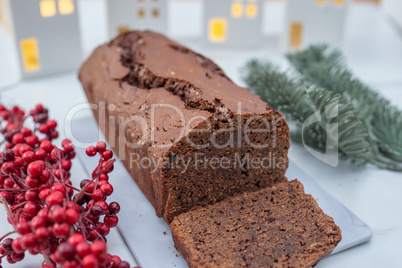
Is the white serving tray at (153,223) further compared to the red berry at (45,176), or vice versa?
the white serving tray at (153,223)

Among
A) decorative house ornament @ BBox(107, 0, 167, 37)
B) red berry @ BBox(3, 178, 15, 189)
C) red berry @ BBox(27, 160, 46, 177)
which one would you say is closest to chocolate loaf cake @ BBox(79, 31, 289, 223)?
red berry @ BBox(27, 160, 46, 177)

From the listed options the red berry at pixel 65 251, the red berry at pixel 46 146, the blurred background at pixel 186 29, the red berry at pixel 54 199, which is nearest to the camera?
the red berry at pixel 65 251

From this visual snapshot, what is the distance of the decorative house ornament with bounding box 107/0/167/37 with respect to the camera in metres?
3.53

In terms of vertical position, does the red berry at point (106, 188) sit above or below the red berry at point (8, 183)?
above

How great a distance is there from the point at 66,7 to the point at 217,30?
4.27 feet

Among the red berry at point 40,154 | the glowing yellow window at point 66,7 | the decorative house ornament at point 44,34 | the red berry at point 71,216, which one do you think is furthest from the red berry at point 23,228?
the glowing yellow window at point 66,7

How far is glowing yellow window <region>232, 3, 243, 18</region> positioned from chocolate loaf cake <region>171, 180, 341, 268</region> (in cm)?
217

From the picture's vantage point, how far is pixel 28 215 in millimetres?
1551

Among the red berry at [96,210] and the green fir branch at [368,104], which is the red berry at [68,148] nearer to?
the red berry at [96,210]

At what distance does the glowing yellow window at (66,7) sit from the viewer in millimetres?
3231

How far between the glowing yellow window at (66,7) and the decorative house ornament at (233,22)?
1.10 meters

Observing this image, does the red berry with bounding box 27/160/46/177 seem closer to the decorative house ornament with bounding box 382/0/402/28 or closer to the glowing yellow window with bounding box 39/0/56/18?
the glowing yellow window with bounding box 39/0/56/18

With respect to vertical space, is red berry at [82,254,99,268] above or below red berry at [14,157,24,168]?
below

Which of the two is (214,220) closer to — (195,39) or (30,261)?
(30,261)
